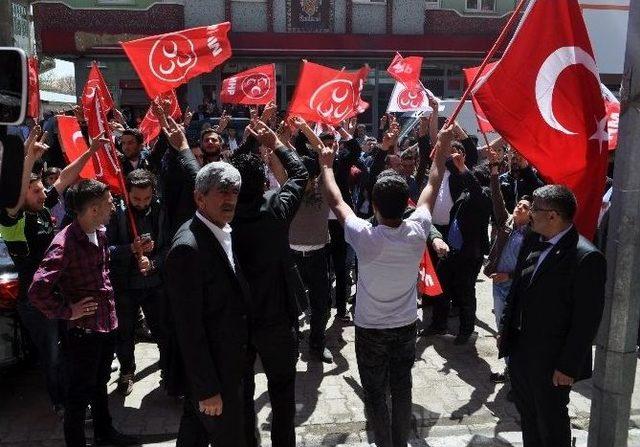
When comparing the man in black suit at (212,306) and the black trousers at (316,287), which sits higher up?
the man in black suit at (212,306)

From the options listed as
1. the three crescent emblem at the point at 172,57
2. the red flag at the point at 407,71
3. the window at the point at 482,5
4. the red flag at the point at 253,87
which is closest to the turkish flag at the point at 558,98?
the three crescent emblem at the point at 172,57

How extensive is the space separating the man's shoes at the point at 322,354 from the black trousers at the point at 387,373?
168 centimetres

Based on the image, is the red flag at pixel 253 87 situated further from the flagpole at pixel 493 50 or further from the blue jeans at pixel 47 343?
the flagpole at pixel 493 50

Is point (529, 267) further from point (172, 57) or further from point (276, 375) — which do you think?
point (172, 57)

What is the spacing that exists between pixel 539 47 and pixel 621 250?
1169 millimetres

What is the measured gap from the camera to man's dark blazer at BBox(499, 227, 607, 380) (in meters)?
2.92

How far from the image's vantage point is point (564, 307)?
3.03 meters

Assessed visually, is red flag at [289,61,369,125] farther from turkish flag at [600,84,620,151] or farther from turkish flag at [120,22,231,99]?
turkish flag at [600,84,620,151]

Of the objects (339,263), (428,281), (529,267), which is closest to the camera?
(529,267)

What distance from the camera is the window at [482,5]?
22.4 m

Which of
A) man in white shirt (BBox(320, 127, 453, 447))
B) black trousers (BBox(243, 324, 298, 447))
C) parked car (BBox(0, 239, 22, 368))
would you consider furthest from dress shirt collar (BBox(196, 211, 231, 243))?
parked car (BBox(0, 239, 22, 368))

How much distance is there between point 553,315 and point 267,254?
1.55 meters

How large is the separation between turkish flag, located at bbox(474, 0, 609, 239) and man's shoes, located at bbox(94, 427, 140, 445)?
3.07 meters

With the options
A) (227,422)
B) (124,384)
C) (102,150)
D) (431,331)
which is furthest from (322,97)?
(227,422)
